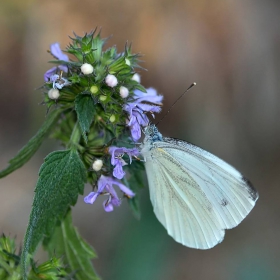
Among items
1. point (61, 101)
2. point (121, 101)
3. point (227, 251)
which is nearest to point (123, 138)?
point (121, 101)

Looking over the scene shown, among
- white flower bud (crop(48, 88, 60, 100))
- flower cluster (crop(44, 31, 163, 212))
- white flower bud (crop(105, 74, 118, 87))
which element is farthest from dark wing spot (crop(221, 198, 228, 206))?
white flower bud (crop(48, 88, 60, 100))

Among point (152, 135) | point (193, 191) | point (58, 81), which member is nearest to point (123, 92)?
point (58, 81)

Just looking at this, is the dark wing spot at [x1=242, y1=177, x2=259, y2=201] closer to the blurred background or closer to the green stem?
the green stem

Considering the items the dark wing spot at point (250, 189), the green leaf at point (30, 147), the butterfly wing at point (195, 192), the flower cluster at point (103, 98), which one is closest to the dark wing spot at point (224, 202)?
the butterfly wing at point (195, 192)

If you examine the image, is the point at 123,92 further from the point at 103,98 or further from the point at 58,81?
the point at 58,81

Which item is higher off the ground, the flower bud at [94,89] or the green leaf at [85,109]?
the flower bud at [94,89]

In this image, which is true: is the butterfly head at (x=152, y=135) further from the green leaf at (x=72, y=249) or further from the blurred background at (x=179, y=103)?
the blurred background at (x=179, y=103)
